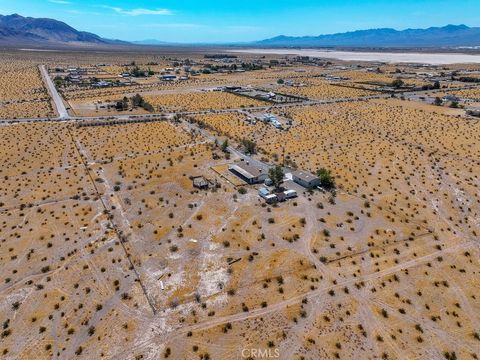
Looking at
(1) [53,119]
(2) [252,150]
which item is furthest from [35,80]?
(2) [252,150]

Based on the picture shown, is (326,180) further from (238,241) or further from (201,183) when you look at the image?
(238,241)

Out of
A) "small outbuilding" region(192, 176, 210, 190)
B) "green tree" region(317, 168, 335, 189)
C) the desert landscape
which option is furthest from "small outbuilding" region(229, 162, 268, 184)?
"green tree" region(317, 168, 335, 189)

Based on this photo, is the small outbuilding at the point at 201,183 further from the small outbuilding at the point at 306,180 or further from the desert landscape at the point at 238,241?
the small outbuilding at the point at 306,180

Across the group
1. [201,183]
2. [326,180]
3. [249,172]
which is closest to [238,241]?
[201,183]

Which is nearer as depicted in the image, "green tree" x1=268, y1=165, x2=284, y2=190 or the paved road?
"green tree" x1=268, y1=165, x2=284, y2=190

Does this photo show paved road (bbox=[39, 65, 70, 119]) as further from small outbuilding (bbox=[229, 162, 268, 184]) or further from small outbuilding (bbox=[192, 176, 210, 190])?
small outbuilding (bbox=[229, 162, 268, 184])

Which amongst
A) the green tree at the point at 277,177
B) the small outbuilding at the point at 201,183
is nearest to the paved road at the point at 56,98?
the small outbuilding at the point at 201,183
